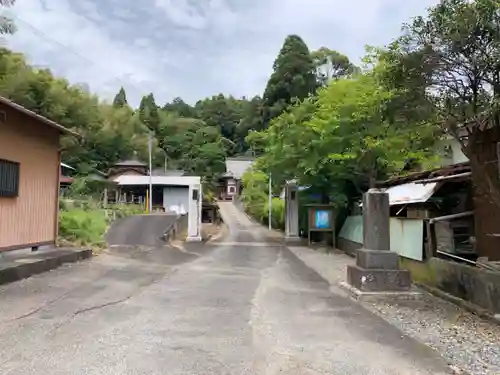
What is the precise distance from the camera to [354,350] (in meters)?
5.93

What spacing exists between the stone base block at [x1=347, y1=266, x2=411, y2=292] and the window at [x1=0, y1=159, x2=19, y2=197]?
28.1 ft

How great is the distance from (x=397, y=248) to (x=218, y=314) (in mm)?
7814

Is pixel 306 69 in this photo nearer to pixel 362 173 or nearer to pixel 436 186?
pixel 362 173

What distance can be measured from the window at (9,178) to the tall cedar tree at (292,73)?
37056mm

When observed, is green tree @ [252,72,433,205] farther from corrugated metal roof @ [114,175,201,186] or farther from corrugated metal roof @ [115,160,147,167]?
corrugated metal roof @ [115,160,147,167]

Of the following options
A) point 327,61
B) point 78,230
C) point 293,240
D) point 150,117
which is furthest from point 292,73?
point 78,230

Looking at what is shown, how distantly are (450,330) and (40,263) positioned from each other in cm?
909

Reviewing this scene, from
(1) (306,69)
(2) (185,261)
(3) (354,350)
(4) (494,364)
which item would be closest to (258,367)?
(3) (354,350)

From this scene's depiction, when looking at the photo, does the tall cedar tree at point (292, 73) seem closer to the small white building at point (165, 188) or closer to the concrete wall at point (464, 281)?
the small white building at point (165, 188)

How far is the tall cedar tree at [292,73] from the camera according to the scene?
48750 millimetres

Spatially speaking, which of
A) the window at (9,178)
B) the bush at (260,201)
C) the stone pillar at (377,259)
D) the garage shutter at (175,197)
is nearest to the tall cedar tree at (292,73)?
the bush at (260,201)

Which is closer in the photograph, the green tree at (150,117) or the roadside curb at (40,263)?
the roadside curb at (40,263)

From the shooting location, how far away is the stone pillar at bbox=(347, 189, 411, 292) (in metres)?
10.1

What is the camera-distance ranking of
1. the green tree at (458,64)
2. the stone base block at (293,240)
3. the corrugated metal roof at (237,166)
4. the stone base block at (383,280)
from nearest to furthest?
1. the green tree at (458,64)
2. the stone base block at (383,280)
3. the stone base block at (293,240)
4. the corrugated metal roof at (237,166)
